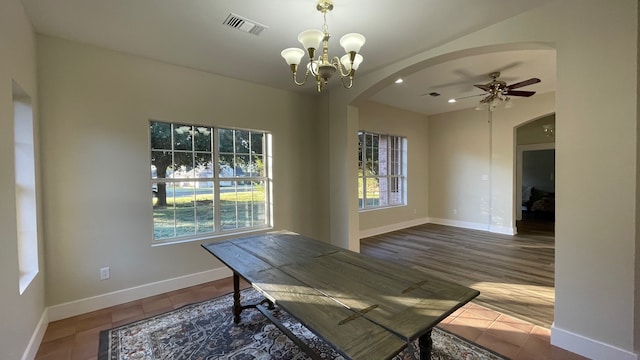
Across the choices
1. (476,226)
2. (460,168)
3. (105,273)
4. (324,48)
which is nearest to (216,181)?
(105,273)

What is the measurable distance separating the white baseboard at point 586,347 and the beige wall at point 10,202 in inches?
142

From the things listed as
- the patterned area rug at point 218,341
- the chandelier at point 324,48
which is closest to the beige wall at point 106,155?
the patterned area rug at point 218,341

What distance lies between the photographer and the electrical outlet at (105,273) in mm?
2736

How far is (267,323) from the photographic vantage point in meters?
2.41

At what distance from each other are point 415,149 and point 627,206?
5.11m

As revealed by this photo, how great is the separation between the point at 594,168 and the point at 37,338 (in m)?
4.31

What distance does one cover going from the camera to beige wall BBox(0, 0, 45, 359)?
1.58 m

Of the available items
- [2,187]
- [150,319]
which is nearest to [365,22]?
[2,187]

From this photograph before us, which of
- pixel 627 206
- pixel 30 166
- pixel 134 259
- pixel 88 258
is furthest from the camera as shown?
pixel 134 259

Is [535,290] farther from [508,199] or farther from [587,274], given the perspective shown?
[508,199]

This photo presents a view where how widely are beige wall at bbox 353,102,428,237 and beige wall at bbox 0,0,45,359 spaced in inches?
186

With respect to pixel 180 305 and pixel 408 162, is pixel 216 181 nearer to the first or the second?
pixel 180 305

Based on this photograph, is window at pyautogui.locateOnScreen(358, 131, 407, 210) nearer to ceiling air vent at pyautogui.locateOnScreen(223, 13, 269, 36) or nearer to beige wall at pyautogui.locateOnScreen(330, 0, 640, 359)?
ceiling air vent at pyautogui.locateOnScreen(223, 13, 269, 36)

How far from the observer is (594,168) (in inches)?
73.4
